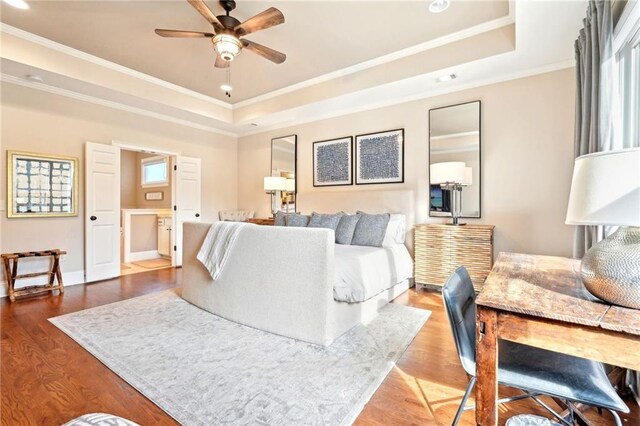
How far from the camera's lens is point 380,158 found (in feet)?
14.9

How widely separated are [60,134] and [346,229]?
13.7ft

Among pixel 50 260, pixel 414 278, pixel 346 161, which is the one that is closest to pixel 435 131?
pixel 346 161

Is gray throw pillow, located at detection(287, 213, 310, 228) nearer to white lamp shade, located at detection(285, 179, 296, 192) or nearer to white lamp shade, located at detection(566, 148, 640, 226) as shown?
white lamp shade, located at detection(285, 179, 296, 192)

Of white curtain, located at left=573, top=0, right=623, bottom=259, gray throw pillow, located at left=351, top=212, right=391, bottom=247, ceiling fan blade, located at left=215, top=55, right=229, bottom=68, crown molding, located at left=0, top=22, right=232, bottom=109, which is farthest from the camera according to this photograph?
gray throw pillow, located at left=351, top=212, right=391, bottom=247

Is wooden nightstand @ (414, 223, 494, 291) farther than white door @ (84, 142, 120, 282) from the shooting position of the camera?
No

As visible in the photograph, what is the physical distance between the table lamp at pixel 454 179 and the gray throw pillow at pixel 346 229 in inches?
44.8

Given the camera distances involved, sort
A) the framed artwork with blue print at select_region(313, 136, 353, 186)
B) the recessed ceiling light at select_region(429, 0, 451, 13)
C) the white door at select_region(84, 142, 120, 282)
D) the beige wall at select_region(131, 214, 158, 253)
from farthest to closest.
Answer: the beige wall at select_region(131, 214, 158, 253), the framed artwork with blue print at select_region(313, 136, 353, 186), the white door at select_region(84, 142, 120, 282), the recessed ceiling light at select_region(429, 0, 451, 13)

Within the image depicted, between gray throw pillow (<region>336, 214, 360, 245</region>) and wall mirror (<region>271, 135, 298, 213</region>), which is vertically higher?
wall mirror (<region>271, 135, 298, 213</region>)

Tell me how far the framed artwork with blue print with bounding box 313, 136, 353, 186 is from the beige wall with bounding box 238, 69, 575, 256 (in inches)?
38.6

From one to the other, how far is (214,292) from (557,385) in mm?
2699

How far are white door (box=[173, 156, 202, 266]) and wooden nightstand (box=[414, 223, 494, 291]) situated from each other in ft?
13.7

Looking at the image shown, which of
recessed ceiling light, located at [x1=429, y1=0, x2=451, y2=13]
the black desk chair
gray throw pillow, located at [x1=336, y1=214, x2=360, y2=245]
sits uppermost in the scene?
recessed ceiling light, located at [x1=429, y1=0, x2=451, y2=13]

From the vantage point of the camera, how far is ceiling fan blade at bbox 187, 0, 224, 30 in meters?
2.25

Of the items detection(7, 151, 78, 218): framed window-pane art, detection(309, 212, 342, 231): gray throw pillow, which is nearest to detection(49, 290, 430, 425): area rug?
detection(309, 212, 342, 231): gray throw pillow
